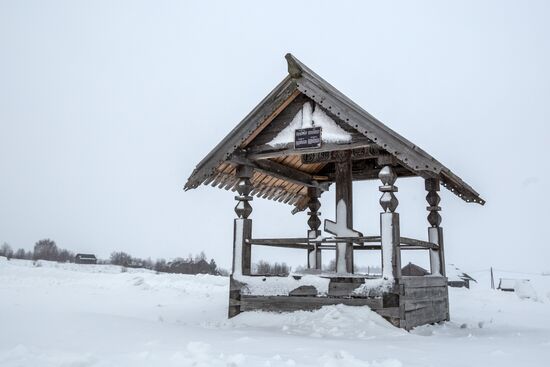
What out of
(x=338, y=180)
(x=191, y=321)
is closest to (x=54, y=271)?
(x=191, y=321)

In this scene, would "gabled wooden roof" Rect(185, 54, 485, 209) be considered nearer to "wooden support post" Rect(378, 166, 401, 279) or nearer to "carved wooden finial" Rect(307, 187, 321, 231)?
"wooden support post" Rect(378, 166, 401, 279)

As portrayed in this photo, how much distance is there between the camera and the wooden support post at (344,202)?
972 centimetres

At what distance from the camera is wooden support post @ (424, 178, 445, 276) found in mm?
11047

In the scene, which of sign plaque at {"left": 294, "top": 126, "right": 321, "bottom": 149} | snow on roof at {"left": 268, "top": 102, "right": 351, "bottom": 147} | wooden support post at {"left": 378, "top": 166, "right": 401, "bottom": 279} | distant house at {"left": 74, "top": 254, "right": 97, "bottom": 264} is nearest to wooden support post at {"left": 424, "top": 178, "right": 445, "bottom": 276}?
wooden support post at {"left": 378, "top": 166, "right": 401, "bottom": 279}

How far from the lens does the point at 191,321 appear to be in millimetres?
9352

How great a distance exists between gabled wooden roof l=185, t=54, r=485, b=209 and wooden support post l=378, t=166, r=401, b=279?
1.50 ft

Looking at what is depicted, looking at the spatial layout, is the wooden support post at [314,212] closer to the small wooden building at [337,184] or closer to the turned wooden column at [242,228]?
the small wooden building at [337,184]

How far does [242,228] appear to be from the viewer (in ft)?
32.6

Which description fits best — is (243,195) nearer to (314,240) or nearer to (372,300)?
(314,240)

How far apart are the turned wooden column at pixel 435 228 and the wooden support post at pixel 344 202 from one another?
228 cm

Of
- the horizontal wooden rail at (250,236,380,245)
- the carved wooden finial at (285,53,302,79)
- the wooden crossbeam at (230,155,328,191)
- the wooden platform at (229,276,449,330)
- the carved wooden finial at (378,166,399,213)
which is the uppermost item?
the carved wooden finial at (285,53,302,79)

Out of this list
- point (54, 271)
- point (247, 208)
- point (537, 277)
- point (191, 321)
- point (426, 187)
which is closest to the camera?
point (191, 321)

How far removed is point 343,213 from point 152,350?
5925 mm

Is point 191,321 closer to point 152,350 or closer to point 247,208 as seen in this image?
point 247,208
